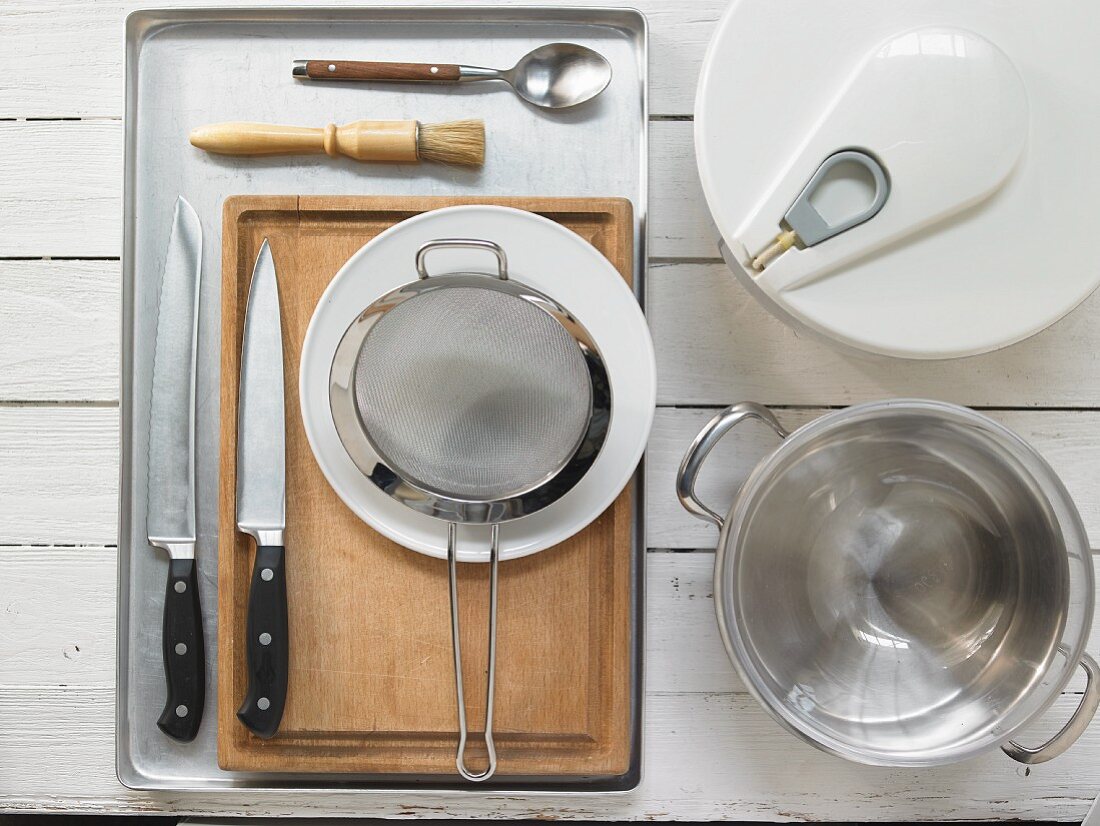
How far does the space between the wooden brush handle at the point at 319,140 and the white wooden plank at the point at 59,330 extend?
0.37ft

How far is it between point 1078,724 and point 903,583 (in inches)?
4.6

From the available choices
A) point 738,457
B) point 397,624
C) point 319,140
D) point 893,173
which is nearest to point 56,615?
point 397,624

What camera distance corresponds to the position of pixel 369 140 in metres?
0.50

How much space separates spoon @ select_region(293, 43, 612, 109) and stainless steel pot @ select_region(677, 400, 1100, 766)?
0.23 m

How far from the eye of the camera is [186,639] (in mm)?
512

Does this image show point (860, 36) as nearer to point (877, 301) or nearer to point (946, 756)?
point (877, 301)

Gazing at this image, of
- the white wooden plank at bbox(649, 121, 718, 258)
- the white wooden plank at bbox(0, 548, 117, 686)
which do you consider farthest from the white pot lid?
the white wooden plank at bbox(0, 548, 117, 686)

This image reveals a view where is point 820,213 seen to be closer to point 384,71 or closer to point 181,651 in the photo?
point 384,71

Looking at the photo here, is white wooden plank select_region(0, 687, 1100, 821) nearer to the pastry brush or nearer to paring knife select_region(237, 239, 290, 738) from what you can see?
paring knife select_region(237, 239, 290, 738)

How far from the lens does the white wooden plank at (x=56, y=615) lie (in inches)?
21.1

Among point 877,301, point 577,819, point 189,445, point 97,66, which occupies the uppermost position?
point 97,66

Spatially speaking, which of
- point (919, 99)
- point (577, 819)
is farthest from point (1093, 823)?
point (919, 99)

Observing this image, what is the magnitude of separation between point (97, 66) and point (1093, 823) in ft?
2.69

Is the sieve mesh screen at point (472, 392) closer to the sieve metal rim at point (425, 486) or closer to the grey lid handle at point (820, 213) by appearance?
the sieve metal rim at point (425, 486)
